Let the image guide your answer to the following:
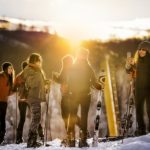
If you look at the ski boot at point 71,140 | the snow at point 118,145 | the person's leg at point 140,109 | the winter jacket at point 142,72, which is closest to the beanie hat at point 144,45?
the winter jacket at point 142,72

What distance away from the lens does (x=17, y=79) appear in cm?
955

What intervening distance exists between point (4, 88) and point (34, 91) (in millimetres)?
1296

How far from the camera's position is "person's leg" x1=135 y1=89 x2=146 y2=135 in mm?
9219

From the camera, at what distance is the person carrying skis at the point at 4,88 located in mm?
9852

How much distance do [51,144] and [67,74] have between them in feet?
4.69

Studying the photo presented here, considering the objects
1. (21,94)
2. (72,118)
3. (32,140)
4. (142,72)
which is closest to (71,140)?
(72,118)

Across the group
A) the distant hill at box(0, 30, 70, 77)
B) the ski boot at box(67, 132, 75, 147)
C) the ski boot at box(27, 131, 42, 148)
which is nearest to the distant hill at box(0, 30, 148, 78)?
the distant hill at box(0, 30, 70, 77)

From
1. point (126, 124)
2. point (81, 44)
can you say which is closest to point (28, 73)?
point (126, 124)

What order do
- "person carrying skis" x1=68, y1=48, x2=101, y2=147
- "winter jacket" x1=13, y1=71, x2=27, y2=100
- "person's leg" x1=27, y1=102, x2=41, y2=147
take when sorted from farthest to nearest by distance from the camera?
"winter jacket" x1=13, y1=71, x2=27, y2=100
"person carrying skis" x1=68, y1=48, x2=101, y2=147
"person's leg" x1=27, y1=102, x2=41, y2=147

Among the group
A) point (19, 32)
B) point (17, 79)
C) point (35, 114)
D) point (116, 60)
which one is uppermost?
point (19, 32)

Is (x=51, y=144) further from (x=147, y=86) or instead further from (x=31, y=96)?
(x=147, y=86)

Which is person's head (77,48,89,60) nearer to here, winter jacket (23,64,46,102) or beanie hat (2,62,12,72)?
winter jacket (23,64,46,102)

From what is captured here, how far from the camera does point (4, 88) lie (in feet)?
32.5

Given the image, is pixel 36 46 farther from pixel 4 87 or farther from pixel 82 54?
pixel 82 54
